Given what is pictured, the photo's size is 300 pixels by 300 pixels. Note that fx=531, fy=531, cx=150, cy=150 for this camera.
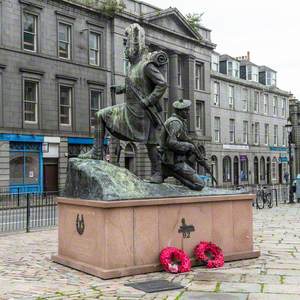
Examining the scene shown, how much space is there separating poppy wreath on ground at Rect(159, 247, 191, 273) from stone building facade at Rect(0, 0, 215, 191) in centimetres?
2504

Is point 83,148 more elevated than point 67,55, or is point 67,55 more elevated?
point 67,55

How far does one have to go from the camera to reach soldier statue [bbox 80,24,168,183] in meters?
10.1

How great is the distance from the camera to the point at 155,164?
34.6 feet

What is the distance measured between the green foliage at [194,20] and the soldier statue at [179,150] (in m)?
42.9

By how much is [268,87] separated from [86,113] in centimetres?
3626

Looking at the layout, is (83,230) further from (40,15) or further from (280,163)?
(280,163)

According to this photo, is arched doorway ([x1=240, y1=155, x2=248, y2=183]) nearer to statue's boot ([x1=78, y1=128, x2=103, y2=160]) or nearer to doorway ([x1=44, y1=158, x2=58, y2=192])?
doorway ([x1=44, y1=158, x2=58, y2=192])

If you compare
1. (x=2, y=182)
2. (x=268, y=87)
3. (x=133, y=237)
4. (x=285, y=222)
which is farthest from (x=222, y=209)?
(x=268, y=87)

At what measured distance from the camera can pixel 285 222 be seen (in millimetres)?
17969

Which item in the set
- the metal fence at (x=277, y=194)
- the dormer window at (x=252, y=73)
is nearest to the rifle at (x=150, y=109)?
the metal fence at (x=277, y=194)

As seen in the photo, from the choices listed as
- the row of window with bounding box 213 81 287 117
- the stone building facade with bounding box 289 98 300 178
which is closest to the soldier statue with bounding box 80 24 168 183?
the row of window with bounding box 213 81 287 117

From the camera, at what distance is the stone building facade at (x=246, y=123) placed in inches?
2283

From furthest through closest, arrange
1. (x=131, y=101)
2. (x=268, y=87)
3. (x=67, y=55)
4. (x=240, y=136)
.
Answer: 1. (x=268, y=87)
2. (x=240, y=136)
3. (x=67, y=55)
4. (x=131, y=101)

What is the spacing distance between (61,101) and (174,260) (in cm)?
2935
